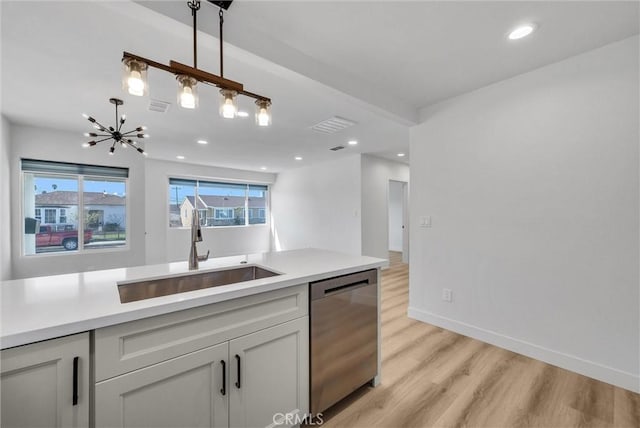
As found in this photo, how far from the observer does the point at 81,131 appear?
13.4ft

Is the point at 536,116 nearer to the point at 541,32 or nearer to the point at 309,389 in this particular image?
the point at 541,32

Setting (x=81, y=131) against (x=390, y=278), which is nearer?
(x=81, y=131)

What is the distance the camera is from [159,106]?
297 cm

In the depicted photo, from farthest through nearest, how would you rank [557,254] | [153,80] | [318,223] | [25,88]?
[318,223] < [25,88] < [153,80] < [557,254]

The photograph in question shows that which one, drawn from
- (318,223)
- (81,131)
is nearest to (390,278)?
(318,223)

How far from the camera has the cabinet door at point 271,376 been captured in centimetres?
123

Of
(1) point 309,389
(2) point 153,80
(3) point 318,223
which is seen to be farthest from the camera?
(3) point 318,223

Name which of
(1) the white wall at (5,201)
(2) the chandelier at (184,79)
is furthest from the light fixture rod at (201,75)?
(1) the white wall at (5,201)

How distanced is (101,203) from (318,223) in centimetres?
422

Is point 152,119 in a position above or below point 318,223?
above

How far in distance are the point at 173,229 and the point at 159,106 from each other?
4117 mm

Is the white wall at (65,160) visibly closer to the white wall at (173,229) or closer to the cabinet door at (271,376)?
the white wall at (173,229)

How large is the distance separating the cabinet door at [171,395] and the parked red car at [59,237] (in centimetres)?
461

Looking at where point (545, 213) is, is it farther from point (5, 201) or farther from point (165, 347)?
point (5, 201)
